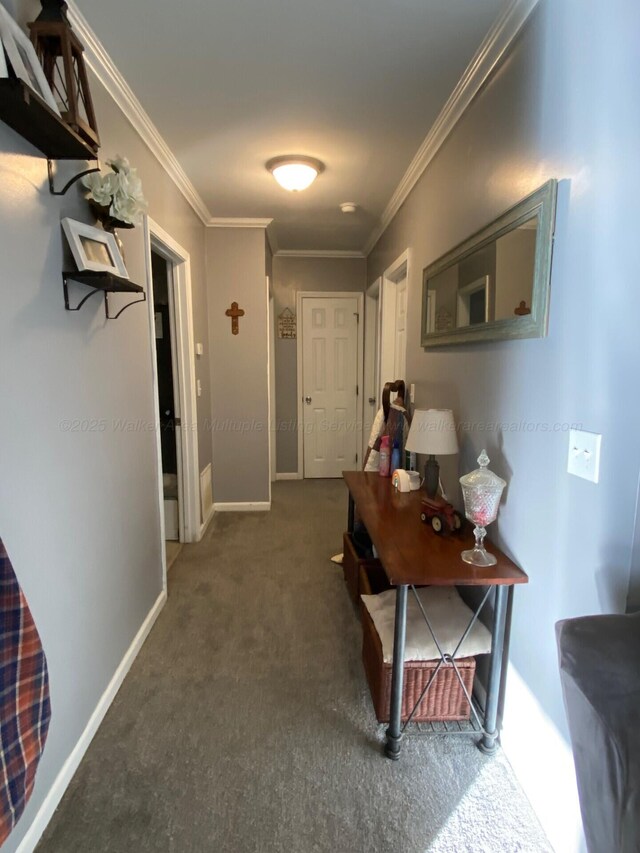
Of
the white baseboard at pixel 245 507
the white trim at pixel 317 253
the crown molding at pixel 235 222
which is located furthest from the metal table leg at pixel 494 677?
the white trim at pixel 317 253

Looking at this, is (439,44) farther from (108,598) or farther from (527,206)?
(108,598)

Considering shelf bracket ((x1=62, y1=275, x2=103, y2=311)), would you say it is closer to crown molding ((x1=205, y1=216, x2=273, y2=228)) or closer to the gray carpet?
the gray carpet

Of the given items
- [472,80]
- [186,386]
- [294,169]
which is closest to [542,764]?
[472,80]

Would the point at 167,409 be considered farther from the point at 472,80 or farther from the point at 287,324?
the point at 472,80

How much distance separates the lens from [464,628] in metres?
1.58

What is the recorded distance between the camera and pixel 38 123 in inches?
44.2

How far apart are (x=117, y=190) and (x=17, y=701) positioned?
1.52 meters

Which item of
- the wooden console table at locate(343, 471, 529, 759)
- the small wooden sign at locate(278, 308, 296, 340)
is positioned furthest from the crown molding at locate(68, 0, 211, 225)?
the wooden console table at locate(343, 471, 529, 759)

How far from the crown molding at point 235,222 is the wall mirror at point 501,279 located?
1.80 meters

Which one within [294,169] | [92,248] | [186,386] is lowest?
[186,386]

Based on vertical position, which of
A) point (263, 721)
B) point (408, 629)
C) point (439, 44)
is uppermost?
point (439, 44)

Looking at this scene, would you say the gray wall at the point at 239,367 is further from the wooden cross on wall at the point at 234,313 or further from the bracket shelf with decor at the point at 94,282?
the bracket shelf with decor at the point at 94,282

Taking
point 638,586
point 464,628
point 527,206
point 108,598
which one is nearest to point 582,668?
point 638,586

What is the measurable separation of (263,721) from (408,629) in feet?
2.12
